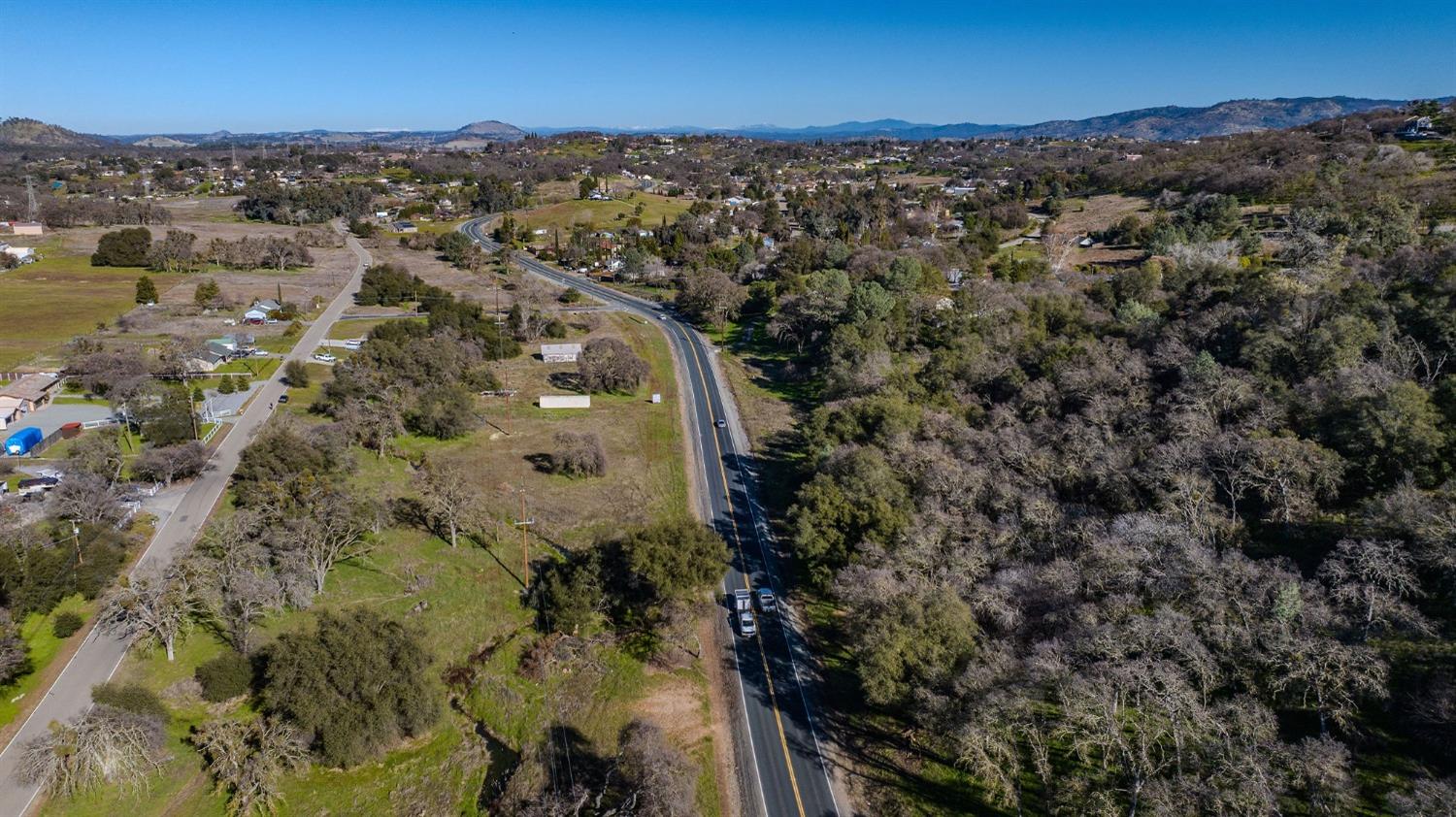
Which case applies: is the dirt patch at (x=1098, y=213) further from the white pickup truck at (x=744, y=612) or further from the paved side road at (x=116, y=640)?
the paved side road at (x=116, y=640)

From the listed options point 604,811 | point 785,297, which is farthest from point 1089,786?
point 785,297

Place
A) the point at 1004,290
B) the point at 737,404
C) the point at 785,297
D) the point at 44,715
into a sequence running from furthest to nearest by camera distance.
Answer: the point at 785,297 → the point at 1004,290 → the point at 737,404 → the point at 44,715

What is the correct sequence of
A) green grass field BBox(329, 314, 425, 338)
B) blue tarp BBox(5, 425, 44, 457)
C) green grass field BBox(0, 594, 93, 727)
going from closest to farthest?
green grass field BBox(0, 594, 93, 727) < blue tarp BBox(5, 425, 44, 457) < green grass field BBox(329, 314, 425, 338)

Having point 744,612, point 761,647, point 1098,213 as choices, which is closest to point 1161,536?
point 761,647

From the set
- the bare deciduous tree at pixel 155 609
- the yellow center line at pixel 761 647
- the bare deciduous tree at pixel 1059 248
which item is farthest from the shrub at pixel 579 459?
the bare deciduous tree at pixel 1059 248

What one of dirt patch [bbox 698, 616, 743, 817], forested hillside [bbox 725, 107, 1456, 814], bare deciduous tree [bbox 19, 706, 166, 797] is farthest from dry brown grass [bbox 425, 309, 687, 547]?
bare deciduous tree [bbox 19, 706, 166, 797]

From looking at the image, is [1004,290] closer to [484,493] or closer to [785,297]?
[785,297]

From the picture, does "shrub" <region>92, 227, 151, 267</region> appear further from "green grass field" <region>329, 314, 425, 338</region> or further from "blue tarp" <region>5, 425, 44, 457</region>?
"blue tarp" <region>5, 425, 44, 457</region>
